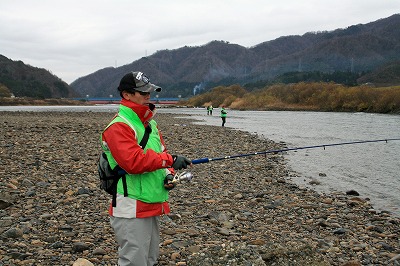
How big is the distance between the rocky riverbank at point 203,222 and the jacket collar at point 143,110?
2.10 meters

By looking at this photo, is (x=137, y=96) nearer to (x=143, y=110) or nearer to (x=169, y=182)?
(x=143, y=110)

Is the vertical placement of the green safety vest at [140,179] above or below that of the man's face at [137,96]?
below

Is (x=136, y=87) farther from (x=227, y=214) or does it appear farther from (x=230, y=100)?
(x=230, y=100)

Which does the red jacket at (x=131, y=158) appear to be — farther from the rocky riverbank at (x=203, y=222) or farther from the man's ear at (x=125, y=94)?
the rocky riverbank at (x=203, y=222)

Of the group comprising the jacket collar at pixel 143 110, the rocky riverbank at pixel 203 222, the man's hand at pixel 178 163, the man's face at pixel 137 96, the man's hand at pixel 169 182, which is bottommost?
the rocky riverbank at pixel 203 222

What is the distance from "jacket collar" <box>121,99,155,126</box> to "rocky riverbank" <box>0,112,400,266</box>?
2103mm

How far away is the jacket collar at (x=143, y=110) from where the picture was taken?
157 inches

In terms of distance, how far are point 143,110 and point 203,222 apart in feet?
14.3

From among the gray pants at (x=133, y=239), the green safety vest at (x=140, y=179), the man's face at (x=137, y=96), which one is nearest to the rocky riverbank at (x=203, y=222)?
the gray pants at (x=133, y=239)

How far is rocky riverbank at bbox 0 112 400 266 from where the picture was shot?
5.52 meters

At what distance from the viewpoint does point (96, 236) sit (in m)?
6.46

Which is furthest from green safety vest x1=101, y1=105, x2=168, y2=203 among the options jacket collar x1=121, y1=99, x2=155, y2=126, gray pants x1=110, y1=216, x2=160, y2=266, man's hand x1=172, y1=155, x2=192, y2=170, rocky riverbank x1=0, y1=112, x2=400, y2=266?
rocky riverbank x1=0, y1=112, x2=400, y2=266

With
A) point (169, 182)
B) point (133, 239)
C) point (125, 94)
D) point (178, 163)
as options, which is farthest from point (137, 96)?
point (133, 239)

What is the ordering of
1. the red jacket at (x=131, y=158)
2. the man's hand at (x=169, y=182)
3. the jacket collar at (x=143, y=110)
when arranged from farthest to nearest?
the man's hand at (x=169, y=182) → the jacket collar at (x=143, y=110) → the red jacket at (x=131, y=158)
